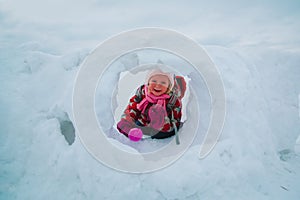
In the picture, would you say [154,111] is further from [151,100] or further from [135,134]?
[135,134]

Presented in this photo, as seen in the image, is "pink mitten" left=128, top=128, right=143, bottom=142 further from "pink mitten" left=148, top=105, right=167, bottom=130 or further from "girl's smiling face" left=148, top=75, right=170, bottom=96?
"girl's smiling face" left=148, top=75, right=170, bottom=96

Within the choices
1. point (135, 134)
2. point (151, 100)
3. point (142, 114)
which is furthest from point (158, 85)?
point (135, 134)

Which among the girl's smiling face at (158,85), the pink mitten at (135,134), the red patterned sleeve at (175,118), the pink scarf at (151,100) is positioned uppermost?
the girl's smiling face at (158,85)

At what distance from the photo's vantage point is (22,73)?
185cm

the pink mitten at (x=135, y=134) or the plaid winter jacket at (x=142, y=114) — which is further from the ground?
the plaid winter jacket at (x=142, y=114)

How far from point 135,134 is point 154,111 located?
0.65 feet

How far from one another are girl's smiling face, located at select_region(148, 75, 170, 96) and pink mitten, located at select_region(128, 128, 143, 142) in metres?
0.27

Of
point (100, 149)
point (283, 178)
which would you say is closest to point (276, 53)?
point (283, 178)

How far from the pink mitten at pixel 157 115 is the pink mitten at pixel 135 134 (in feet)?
0.39

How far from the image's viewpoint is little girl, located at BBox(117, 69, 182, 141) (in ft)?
4.76

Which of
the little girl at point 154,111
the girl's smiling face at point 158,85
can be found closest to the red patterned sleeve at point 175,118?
the little girl at point 154,111

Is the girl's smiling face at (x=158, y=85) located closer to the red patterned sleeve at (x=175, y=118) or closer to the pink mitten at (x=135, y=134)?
the red patterned sleeve at (x=175, y=118)

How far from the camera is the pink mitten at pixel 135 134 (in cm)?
140

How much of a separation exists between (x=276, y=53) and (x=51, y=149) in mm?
2290
